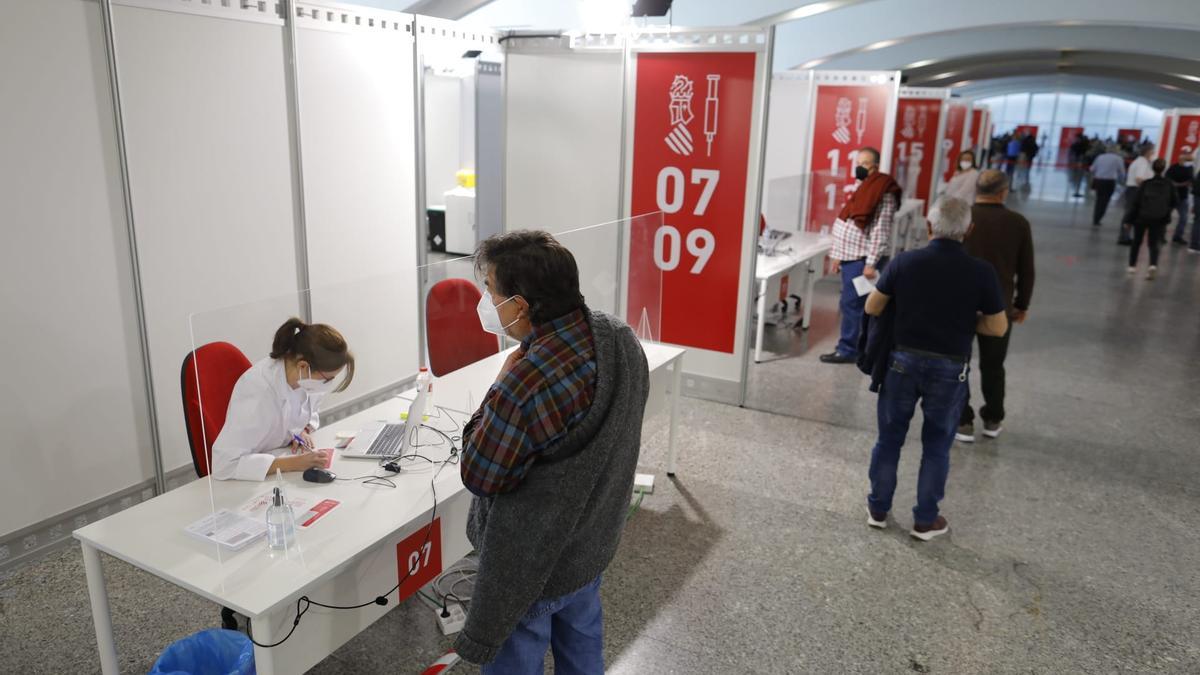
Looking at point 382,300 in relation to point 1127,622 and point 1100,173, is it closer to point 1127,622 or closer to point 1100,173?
point 1127,622

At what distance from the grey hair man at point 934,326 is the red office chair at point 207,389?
2471 mm

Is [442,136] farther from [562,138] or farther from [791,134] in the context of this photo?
[562,138]

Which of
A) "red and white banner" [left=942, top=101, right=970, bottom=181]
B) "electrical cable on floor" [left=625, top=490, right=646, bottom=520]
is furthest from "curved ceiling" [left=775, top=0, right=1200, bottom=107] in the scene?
"electrical cable on floor" [left=625, top=490, right=646, bottom=520]

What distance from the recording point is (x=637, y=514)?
384 centimetres

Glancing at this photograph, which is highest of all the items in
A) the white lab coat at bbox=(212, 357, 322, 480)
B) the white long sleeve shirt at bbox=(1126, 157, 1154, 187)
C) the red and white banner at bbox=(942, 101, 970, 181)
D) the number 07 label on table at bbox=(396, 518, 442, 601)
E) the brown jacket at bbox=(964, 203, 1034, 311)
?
the red and white banner at bbox=(942, 101, 970, 181)

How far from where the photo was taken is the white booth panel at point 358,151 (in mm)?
4129

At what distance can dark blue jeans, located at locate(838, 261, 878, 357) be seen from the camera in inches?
232

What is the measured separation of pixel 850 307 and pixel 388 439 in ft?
14.0

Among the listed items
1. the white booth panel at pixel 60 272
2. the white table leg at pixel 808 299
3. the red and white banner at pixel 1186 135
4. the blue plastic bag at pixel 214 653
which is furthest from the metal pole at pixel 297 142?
the red and white banner at pixel 1186 135

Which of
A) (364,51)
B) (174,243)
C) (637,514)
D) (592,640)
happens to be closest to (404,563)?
(592,640)

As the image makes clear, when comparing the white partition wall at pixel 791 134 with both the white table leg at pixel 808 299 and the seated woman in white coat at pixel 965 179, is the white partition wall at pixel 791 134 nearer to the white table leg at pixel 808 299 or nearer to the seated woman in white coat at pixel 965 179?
the white table leg at pixel 808 299

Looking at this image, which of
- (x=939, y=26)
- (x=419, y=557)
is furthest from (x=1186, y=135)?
(x=419, y=557)

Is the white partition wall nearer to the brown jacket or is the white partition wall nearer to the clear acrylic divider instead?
the brown jacket

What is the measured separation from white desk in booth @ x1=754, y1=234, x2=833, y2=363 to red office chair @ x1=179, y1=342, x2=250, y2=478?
3.44 m
